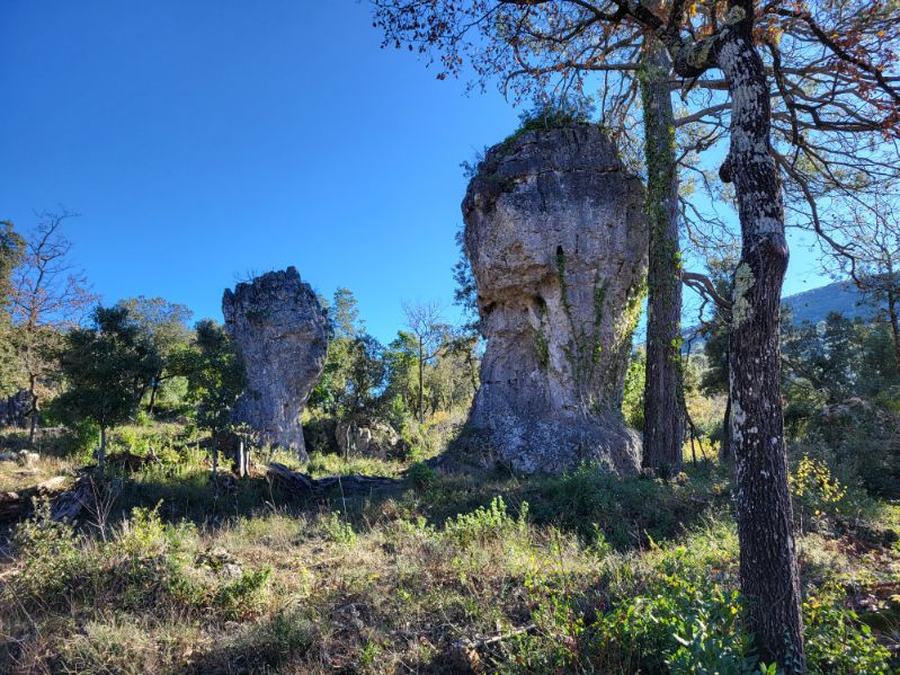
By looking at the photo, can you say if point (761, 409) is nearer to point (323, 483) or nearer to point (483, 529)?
point (483, 529)

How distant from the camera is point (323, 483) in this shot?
10.7 meters

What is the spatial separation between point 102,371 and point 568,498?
32.5 feet

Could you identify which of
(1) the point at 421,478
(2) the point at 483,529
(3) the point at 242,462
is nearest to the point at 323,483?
(3) the point at 242,462

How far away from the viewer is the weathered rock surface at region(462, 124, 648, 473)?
43.5 ft

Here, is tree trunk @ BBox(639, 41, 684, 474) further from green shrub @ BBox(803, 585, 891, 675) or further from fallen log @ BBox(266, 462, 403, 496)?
green shrub @ BBox(803, 585, 891, 675)

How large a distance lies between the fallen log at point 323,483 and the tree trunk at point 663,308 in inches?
224

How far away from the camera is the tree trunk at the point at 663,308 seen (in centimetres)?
970

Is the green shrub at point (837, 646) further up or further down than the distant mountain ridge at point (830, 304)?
further down

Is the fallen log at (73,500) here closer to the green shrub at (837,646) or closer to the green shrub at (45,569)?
the green shrub at (45,569)

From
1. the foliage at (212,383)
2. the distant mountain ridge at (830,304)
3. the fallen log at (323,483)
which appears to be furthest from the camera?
the foliage at (212,383)

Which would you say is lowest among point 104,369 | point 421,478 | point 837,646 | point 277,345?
point 421,478

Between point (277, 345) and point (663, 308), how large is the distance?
1376 centimetres

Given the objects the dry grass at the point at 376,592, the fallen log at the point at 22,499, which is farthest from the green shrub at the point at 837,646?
the fallen log at the point at 22,499

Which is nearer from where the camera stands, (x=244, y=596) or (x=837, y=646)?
(x=837, y=646)
